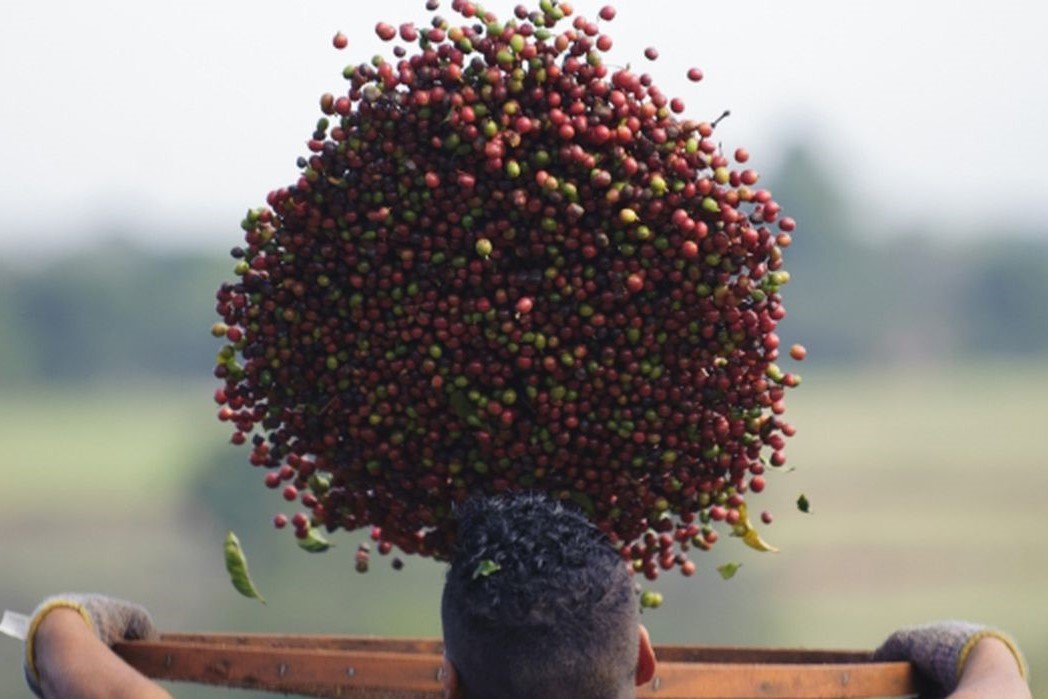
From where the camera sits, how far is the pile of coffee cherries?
2.89 m

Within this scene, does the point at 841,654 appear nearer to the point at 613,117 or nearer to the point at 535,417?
the point at 535,417

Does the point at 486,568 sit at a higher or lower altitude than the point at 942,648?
higher

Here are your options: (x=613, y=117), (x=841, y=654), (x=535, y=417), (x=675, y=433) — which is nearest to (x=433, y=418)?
(x=535, y=417)

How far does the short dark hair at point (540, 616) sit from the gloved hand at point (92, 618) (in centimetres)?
84

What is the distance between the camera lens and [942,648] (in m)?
3.03

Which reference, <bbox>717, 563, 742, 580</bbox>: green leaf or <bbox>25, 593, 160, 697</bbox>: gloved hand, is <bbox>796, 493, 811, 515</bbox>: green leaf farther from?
<bbox>25, 593, 160, 697</bbox>: gloved hand

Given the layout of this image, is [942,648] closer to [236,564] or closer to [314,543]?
[314,543]

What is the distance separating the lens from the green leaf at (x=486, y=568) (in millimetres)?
2473

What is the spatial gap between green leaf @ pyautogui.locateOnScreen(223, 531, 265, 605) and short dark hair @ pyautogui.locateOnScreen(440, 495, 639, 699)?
73 cm

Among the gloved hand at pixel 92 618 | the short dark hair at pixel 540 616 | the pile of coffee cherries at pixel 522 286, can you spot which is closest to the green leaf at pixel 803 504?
the pile of coffee cherries at pixel 522 286

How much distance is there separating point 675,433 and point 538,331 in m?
0.33

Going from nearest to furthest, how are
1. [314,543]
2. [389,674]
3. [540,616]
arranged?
[540,616]
[389,674]
[314,543]

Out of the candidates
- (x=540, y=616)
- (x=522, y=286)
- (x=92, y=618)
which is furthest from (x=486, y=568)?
(x=92, y=618)

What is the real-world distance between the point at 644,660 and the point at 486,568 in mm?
373
